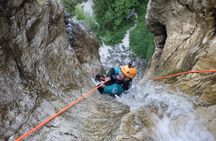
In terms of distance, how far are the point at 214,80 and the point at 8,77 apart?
399 centimetres

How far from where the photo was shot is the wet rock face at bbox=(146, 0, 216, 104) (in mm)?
8141

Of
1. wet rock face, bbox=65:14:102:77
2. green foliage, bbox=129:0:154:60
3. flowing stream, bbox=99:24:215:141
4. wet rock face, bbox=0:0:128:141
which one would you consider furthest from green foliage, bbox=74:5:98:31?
flowing stream, bbox=99:24:215:141

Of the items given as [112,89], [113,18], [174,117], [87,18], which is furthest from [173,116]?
[87,18]

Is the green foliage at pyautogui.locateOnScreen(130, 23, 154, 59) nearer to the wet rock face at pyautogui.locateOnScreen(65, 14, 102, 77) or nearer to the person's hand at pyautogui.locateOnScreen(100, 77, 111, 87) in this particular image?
the wet rock face at pyautogui.locateOnScreen(65, 14, 102, 77)

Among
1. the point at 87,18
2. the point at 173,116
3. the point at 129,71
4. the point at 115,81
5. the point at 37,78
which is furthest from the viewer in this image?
the point at 87,18

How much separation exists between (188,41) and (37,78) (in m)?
4.51

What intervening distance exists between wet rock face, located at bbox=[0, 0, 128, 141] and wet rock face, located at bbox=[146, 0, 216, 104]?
69.8 inches

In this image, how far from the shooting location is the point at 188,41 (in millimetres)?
10406

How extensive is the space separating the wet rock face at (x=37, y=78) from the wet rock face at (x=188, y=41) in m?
1.77

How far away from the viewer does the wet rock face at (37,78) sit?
662 cm

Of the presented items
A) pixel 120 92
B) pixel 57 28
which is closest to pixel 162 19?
pixel 120 92

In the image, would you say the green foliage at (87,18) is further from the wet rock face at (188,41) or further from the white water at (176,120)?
the white water at (176,120)

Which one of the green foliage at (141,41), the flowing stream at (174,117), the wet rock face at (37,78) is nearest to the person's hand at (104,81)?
the wet rock face at (37,78)

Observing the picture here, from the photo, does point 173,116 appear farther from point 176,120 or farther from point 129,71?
point 129,71
